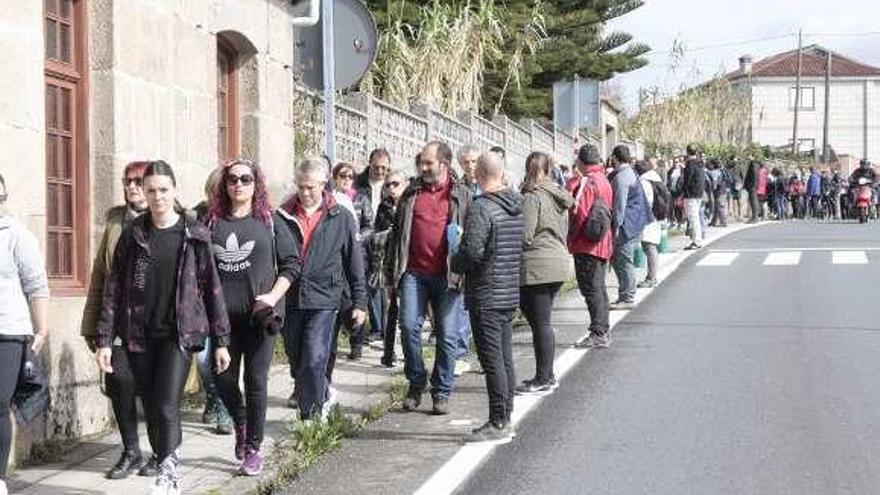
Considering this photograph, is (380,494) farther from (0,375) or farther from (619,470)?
(0,375)

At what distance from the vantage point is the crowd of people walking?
687 cm

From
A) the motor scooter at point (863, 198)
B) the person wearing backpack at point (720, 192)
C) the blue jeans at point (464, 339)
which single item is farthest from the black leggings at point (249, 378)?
the motor scooter at point (863, 198)

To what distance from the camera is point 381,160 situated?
470 inches

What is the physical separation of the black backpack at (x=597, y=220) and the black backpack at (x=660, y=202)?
423 centimetres

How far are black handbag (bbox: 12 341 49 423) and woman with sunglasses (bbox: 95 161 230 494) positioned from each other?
313 mm

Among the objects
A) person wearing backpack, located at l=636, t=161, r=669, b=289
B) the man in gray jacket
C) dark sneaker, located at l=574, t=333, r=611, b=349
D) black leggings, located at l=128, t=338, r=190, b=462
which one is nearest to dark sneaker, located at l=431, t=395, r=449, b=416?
black leggings, located at l=128, t=338, r=190, b=462

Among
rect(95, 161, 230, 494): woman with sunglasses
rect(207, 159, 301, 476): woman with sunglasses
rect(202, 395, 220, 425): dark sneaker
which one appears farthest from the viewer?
rect(202, 395, 220, 425): dark sneaker

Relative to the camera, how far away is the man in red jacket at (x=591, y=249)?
1212 cm

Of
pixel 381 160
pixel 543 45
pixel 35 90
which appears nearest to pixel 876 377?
pixel 381 160

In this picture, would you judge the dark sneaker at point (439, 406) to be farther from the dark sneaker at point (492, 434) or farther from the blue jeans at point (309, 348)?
the blue jeans at point (309, 348)

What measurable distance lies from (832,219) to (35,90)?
34.6 metres

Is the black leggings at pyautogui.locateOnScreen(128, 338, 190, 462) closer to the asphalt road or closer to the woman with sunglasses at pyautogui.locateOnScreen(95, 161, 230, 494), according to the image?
the woman with sunglasses at pyautogui.locateOnScreen(95, 161, 230, 494)

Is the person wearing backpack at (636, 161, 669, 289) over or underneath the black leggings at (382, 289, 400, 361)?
over

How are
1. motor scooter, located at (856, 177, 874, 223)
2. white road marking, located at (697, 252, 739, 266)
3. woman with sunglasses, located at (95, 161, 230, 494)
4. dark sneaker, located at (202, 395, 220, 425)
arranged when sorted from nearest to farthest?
woman with sunglasses, located at (95, 161, 230, 494) < dark sneaker, located at (202, 395, 220, 425) < white road marking, located at (697, 252, 739, 266) < motor scooter, located at (856, 177, 874, 223)
